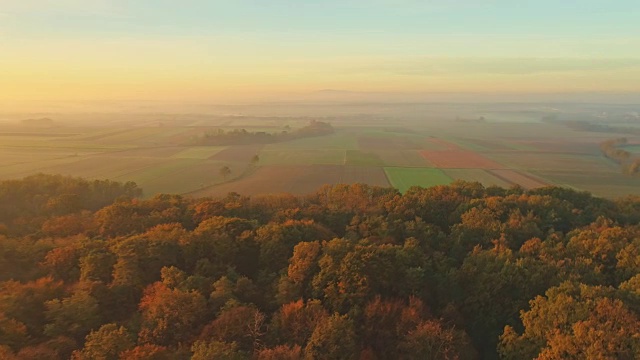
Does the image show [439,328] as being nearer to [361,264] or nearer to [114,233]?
[361,264]

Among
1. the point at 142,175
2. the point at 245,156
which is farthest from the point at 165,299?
the point at 245,156

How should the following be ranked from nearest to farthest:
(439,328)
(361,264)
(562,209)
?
1. (439,328)
2. (361,264)
3. (562,209)

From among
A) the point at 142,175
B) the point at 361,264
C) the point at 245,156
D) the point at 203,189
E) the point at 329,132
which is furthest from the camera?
the point at 329,132

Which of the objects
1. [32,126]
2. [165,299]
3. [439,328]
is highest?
[32,126]

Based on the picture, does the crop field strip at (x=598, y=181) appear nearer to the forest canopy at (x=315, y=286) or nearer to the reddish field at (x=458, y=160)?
the reddish field at (x=458, y=160)

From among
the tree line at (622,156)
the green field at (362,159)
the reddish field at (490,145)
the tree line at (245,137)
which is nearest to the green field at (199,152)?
the tree line at (245,137)

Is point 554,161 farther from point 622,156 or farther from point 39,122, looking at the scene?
point 39,122

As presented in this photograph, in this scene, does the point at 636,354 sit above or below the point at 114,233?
below
